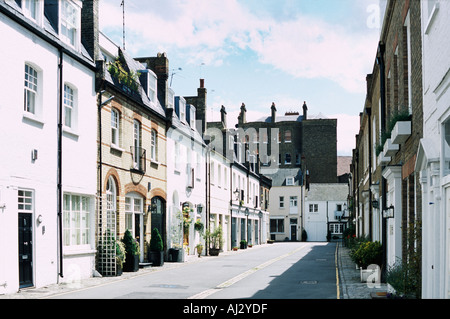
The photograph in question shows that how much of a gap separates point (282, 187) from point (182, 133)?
1688 inches

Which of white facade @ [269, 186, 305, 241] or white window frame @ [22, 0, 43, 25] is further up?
white window frame @ [22, 0, 43, 25]

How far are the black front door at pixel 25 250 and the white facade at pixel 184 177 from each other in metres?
12.4

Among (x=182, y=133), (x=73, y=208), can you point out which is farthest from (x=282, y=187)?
(x=73, y=208)

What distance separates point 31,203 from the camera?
50.9 ft

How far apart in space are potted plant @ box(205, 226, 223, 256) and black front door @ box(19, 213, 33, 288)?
18749mm

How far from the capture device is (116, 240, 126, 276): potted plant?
19.5 meters

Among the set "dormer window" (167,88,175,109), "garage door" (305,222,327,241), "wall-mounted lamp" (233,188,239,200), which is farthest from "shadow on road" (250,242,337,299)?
"garage door" (305,222,327,241)

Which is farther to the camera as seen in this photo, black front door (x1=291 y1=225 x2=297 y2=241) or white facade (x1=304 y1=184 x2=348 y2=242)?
white facade (x1=304 y1=184 x2=348 y2=242)

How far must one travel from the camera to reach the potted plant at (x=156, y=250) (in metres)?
24.1

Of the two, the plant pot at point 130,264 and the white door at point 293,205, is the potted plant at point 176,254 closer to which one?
the plant pot at point 130,264

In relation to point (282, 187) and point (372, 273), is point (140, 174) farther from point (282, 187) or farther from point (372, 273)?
point (282, 187)

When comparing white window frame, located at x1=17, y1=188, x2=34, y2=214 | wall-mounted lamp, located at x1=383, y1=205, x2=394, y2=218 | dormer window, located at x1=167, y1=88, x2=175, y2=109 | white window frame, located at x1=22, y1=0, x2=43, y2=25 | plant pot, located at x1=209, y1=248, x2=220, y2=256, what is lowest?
plant pot, located at x1=209, y1=248, x2=220, y2=256

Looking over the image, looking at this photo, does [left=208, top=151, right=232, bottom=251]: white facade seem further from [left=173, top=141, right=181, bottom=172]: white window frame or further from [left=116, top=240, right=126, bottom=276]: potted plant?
[left=116, top=240, right=126, bottom=276]: potted plant

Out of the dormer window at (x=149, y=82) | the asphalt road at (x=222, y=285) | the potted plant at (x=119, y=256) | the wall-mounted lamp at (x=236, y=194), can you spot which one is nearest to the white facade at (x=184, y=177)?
the dormer window at (x=149, y=82)
